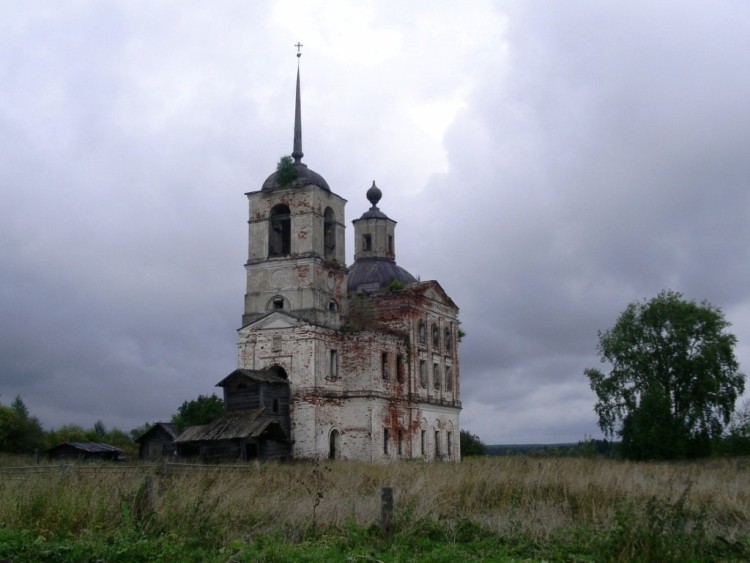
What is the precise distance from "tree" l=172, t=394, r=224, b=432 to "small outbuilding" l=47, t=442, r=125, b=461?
419cm

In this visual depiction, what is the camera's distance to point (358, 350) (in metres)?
35.2

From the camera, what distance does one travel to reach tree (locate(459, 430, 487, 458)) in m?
49.2

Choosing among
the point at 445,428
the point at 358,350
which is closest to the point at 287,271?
the point at 358,350

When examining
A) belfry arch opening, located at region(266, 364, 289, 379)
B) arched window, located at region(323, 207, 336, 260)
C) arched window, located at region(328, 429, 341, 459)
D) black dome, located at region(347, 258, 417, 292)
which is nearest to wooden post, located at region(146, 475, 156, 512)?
belfry arch opening, located at region(266, 364, 289, 379)

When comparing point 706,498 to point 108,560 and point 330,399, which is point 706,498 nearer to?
point 108,560

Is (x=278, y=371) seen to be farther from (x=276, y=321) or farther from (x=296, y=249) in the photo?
(x=296, y=249)

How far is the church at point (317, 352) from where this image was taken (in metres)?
32.5

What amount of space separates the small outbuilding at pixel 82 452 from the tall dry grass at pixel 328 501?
24788 millimetres

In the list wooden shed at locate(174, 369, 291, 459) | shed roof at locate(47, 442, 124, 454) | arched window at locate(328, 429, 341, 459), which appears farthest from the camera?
shed roof at locate(47, 442, 124, 454)

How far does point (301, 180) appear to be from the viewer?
3575cm

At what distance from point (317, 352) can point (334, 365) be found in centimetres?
153

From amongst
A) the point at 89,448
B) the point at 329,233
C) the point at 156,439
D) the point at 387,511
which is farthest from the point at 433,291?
the point at 387,511

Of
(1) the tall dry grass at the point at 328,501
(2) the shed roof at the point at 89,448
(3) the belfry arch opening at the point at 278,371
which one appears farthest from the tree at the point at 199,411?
(1) the tall dry grass at the point at 328,501

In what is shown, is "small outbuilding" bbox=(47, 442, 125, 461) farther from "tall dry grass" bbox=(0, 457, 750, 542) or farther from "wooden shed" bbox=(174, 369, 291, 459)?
"tall dry grass" bbox=(0, 457, 750, 542)
